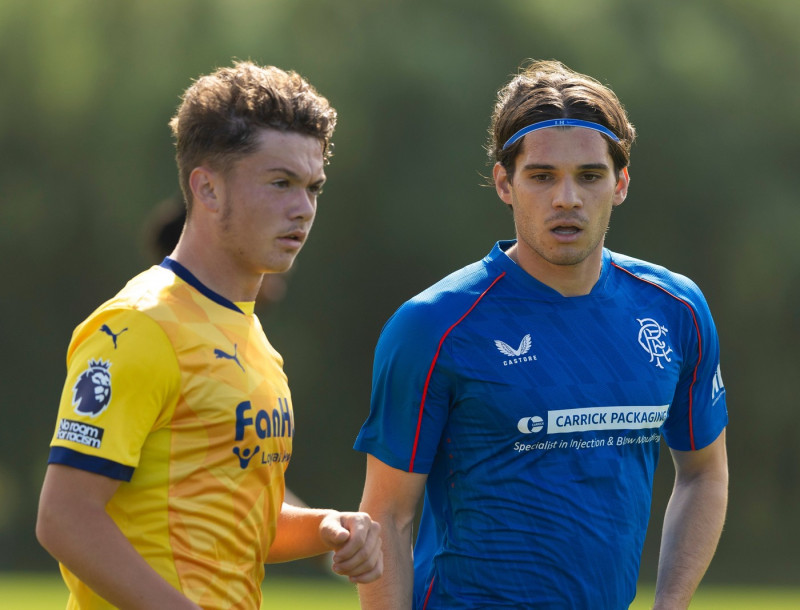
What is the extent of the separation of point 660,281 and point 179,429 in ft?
5.05

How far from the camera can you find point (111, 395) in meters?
2.15

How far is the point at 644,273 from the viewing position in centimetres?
325

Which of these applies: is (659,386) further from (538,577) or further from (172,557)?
(172,557)

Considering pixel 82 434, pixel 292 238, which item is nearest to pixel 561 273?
pixel 292 238

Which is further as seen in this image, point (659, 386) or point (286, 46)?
point (286, 46)

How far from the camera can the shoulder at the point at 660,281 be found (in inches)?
126

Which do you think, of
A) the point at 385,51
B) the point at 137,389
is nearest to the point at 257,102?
the point at 137,389

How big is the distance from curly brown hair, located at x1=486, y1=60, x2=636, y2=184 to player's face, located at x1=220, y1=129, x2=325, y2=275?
0.87 m

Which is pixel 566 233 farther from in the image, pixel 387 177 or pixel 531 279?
pixel 387 177

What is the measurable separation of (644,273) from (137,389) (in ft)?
5.32

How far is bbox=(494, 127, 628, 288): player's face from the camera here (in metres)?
2.97

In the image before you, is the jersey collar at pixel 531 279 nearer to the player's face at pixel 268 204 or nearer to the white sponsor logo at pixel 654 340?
the white sponsor logo at pixel 654 340

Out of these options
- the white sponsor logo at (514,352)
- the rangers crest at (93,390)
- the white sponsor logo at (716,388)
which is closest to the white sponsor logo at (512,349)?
the white sponsor logo at (514,352)

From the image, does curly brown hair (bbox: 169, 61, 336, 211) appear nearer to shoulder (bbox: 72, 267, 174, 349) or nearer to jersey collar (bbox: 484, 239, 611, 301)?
shoulder (bbox: 72, 267, 174, 349)
